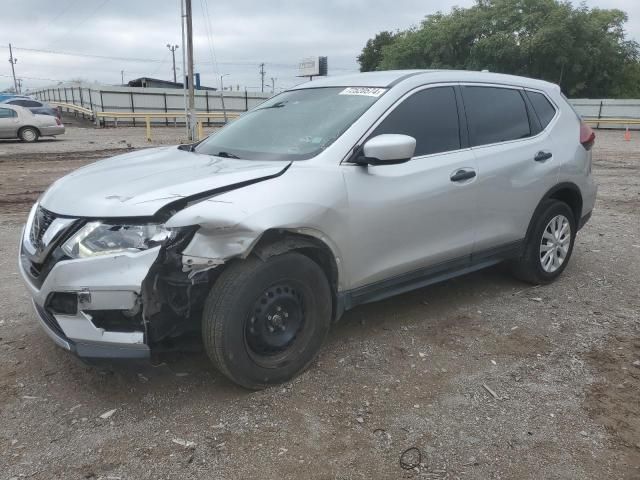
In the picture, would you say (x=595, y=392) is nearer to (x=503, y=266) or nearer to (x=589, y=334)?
(x=589, y=334)

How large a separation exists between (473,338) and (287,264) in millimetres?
1632

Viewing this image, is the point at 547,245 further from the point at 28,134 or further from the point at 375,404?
the point at 28,134

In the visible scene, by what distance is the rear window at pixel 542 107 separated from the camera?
4691mm

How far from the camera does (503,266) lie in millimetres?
5035

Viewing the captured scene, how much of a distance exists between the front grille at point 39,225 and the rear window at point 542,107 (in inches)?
151

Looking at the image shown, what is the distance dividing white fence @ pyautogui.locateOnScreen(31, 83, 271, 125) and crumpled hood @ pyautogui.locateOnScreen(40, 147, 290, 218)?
30197mm

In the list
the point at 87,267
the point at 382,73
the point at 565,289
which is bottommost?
the point at 565,289

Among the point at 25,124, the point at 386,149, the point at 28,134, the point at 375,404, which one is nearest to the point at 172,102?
the point at 28,134

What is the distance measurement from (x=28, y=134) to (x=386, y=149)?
810 inches

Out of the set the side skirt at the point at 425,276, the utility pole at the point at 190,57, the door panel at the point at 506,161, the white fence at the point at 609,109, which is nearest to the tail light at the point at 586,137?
the door panel at the point at 506,161

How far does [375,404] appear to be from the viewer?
3.02 meters

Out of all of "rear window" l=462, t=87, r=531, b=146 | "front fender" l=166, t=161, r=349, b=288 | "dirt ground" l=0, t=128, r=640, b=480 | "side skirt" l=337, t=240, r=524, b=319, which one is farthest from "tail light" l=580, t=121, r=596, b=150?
"front fender" l=166, t=161, r=349, b=288

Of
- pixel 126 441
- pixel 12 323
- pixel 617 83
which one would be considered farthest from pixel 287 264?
pixel 617 83

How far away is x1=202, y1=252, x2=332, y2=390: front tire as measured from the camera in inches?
110
